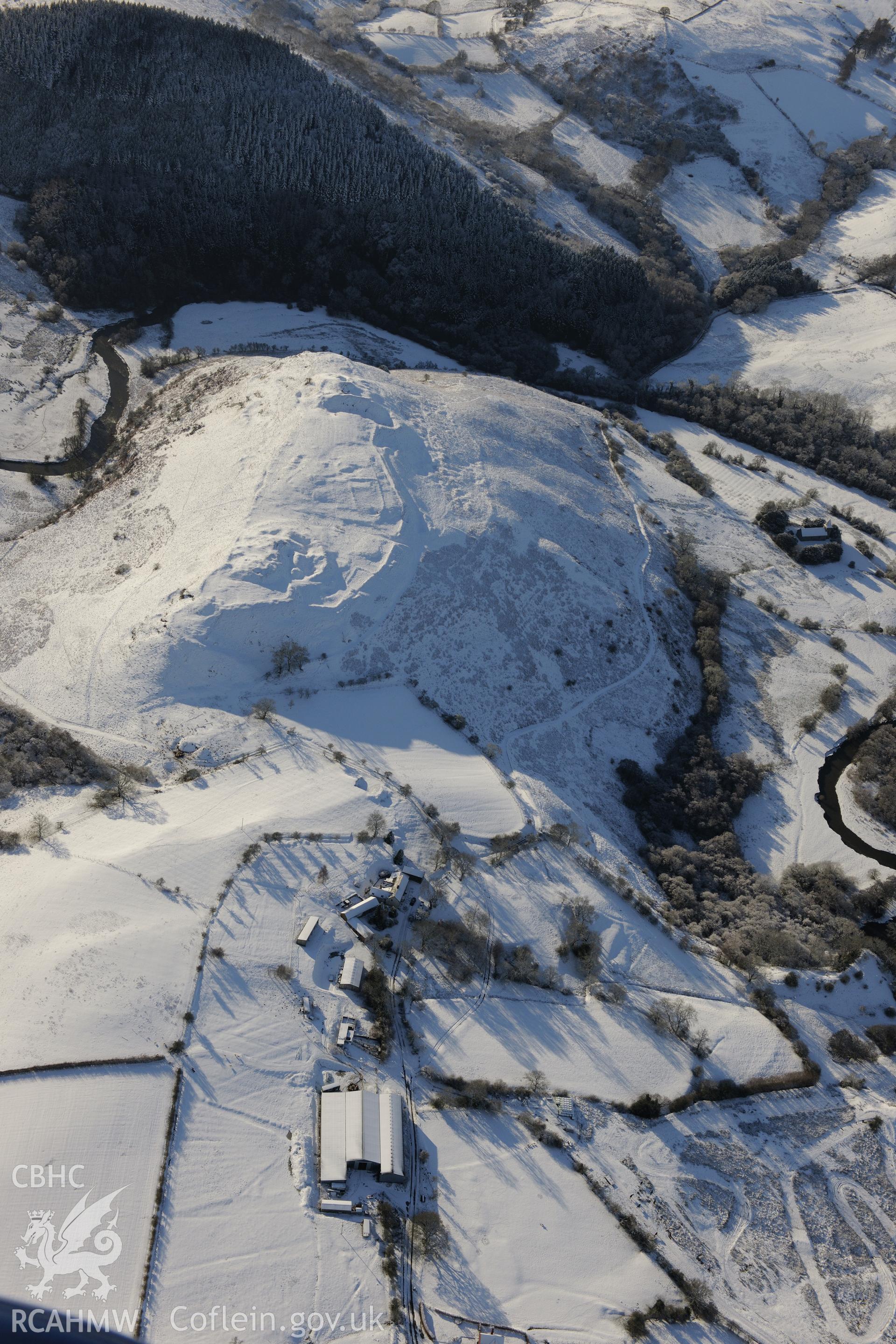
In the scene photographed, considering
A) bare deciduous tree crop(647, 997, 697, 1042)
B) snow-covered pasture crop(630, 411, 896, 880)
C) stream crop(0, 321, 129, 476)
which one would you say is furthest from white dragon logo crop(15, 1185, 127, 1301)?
stream crop(0, 321, 129, 476)

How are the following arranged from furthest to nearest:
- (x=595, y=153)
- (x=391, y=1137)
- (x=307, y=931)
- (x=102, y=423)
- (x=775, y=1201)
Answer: (x=595, y=153)
(x=102, y=423)
(x=307, y=931)
(x=775, y=1201)
(x=391, y=1137)

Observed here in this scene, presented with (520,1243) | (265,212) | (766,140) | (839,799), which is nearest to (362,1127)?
(520,1243)

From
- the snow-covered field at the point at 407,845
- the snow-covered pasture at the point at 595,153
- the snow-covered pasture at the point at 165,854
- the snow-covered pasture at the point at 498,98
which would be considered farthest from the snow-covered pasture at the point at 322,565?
the snow-covered pasture at the point at 498,98

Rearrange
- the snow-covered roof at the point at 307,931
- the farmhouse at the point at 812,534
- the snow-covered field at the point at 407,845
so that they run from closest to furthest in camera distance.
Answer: the snow-covered field at the point at 407,845
the snow-covered roof at the point at 307,931
the farmhouse at the point at 812,534

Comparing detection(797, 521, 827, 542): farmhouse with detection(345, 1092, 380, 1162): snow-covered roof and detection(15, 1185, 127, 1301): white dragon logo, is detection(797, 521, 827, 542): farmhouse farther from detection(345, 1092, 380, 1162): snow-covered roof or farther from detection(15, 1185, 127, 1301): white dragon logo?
detection(15, 1185, 127, 1301): white dragon logo

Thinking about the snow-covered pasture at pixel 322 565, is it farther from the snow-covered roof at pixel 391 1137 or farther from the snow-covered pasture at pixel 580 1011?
the snow-covered roof at pixel 391 1137

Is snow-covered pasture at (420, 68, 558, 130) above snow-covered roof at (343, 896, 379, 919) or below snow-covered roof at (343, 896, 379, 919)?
above

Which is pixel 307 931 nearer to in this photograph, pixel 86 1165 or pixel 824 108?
pixel 86 1165
